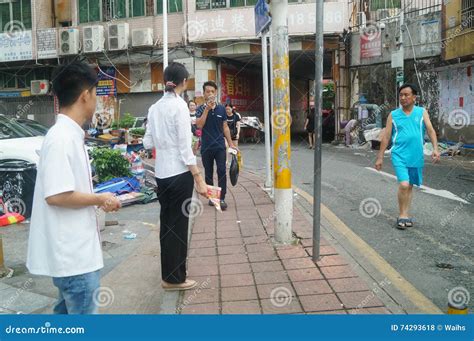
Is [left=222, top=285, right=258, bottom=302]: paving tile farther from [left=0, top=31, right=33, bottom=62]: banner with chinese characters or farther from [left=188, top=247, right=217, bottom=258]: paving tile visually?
[left=0, top=31, right=33, bottom=62]: banner with chinese characters

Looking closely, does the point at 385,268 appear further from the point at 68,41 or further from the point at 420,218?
the point at 68,41

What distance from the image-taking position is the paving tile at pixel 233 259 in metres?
4.31

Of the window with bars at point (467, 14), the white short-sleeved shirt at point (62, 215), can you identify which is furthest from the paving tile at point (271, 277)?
the window with bars at point (467, 14)

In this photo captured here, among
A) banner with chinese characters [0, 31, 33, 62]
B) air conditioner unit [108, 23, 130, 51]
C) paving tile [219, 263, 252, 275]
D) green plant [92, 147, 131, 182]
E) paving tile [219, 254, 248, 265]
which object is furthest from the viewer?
banner with chinese characters [0, 31, 33, 62]

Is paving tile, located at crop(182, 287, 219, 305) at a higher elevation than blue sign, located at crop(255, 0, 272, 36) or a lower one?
lower

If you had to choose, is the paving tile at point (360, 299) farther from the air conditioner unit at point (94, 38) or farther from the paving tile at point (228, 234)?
the air conditioner unit at point (94, 38)

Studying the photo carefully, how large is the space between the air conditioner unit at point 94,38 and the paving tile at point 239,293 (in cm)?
1786

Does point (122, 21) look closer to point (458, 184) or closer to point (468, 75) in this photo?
point (468, 75)

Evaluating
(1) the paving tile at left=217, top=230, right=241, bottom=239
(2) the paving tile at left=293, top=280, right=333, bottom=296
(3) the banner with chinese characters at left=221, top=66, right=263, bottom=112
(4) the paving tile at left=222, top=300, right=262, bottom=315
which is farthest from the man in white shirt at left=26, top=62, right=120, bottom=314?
(3) the banner with chinese characters at left=221, top=66, right=263, bottom=112

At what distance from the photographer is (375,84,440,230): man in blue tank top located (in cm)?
554

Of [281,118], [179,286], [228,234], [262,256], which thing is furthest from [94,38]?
[179,286]

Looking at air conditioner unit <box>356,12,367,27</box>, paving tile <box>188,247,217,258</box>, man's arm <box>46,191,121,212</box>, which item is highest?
air conditioner unit <box>356,12,367,27</box>

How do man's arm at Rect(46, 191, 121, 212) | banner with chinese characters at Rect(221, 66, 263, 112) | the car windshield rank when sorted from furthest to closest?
banner with chinese characters at Rect(221, 66, 263, 112) → the car windshield → man's arm at Rect(46, 191, 121, 212)

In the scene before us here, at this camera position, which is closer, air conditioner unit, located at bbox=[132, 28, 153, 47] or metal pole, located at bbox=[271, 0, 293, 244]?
metal pole, located at bbox=[271, 0, 293, 244]
